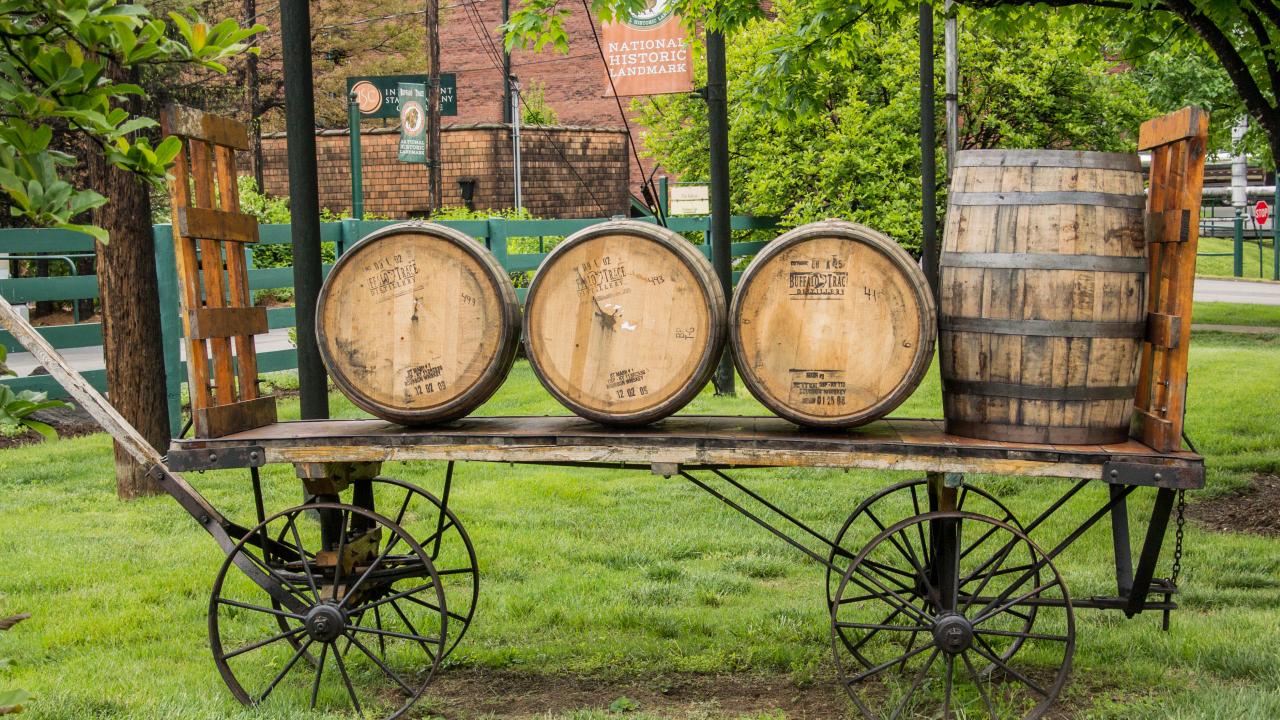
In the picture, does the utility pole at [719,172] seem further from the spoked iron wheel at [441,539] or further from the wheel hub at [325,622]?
the wheel hub at [325,622]

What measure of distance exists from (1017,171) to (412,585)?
368 cm

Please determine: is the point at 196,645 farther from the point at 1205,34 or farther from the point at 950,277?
the point at 1205,34

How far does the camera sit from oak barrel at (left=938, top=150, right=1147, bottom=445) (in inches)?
170

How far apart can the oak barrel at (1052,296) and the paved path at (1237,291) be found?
2229 cm

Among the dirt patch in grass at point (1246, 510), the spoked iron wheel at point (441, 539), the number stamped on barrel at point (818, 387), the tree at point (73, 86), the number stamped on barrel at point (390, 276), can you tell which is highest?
the tree at point (73, 86)

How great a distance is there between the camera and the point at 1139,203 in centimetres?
441

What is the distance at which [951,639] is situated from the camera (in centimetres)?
436

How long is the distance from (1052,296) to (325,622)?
2.92 m

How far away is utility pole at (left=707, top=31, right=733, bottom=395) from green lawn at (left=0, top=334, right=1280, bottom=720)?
3835 millimetres

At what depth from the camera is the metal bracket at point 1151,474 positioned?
413 cm

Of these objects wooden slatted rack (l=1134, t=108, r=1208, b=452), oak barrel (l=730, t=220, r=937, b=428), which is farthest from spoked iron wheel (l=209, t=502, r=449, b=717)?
wooden slatted rack (l=1134, t=108, r=1208, b=452)

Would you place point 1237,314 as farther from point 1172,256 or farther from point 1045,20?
point 1172,256

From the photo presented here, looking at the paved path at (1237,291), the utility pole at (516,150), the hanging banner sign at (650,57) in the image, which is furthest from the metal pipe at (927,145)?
the utility pole at (516,150)

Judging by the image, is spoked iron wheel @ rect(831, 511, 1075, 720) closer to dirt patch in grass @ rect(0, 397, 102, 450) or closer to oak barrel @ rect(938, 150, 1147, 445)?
oak barrel @ rect(938, 150, 1147, 445)
